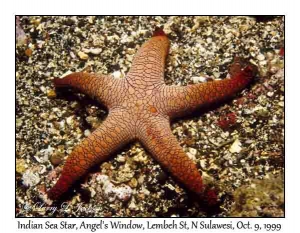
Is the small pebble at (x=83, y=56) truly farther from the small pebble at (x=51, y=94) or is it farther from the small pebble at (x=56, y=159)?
the small pebble at (x=56, y=159)

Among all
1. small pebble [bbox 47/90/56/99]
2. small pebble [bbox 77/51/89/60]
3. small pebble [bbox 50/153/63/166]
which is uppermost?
small pebble [bbox 77/51/89/60]

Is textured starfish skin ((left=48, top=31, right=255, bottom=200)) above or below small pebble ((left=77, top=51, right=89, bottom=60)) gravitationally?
below

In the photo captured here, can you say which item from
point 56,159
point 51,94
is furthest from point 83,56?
point 56,159

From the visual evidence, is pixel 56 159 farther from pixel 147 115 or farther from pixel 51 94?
pixel 147 115

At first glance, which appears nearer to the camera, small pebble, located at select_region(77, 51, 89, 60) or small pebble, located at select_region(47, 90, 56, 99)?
small pebble, located at select_region(47, 90, 56, 99)

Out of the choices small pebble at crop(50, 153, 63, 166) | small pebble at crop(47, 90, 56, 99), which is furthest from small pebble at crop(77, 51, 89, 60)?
small pebble at crop(50, 153, 63, 166)

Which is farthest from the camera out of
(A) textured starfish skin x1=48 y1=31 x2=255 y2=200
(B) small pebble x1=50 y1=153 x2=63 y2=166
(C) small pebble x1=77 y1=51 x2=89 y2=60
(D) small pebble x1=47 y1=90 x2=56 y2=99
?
(C) small pebble x1=77 y1=51 x2=89 y2=60

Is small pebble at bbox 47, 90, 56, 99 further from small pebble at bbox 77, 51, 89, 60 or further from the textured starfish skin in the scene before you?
the textured starfish skin

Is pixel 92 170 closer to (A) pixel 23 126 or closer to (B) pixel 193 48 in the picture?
(A) pixel 23 126

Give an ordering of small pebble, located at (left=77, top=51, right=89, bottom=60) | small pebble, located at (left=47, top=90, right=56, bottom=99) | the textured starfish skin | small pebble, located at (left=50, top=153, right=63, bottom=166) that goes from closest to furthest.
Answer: the textured starfish skin
small pebble, located at (left=50, top=153, right=63, bottom=166)
small pebble, located at (left=47, top=90, right=56, bottom=99)
small pebble, located at (left=77, top=51, right=89, bottom=60)

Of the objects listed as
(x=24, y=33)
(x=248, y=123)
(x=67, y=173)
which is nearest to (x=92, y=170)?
(x=67, y=173)
